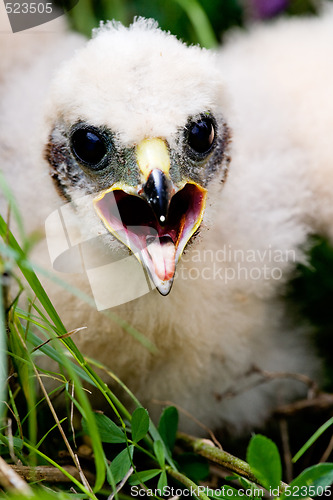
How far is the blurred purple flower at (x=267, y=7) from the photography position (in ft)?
8.28

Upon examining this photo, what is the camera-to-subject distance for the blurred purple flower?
2.52m

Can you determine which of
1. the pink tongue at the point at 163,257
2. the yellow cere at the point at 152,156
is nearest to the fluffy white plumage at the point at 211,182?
the yellow cere at the point at 152,156

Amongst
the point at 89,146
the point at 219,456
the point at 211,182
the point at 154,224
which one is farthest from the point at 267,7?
the point at 219,456

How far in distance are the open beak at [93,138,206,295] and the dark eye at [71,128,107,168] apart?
9 cm

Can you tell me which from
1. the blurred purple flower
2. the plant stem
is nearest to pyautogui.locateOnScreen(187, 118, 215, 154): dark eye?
the plant stem

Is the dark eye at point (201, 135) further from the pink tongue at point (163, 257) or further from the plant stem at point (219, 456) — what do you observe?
the plant stem at point (219, 456)

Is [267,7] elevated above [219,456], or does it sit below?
above

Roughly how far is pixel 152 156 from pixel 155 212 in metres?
0.13

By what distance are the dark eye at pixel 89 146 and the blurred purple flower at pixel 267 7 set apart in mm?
1617

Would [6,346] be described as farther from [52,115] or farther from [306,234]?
[306,234]

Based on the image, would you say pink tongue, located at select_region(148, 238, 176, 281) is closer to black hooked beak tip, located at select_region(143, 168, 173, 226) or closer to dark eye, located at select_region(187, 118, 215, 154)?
black hooked beak tip, located at select_region(143, 168, 173, 226)

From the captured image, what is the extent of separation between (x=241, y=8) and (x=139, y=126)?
5.42 feet

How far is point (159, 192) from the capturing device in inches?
43.4

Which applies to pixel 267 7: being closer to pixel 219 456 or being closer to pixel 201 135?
pixel 201 135
